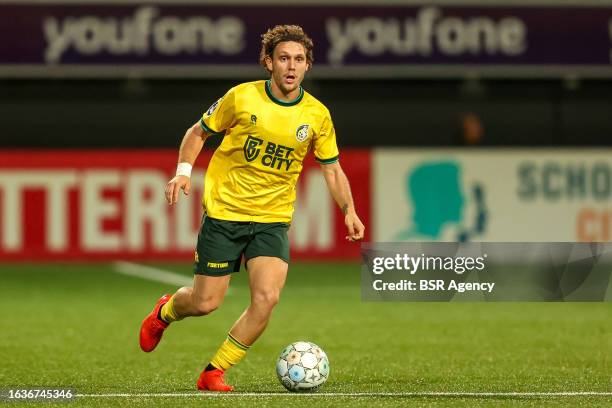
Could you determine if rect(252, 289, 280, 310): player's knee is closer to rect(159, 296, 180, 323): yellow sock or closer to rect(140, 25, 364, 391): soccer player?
rect(140, 25, 364, 391): soccer player

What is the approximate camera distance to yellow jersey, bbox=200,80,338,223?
770 cm

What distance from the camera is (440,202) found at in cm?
1752

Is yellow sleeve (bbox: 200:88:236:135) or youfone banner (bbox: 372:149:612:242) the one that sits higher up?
yellow sleeve (bbox: 200:88:236:135)

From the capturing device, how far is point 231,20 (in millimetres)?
18516

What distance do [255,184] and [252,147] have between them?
210 millimetres

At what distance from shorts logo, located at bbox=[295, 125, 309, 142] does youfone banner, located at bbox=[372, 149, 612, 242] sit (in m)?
9.78

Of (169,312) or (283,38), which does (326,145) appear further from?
(169,312)

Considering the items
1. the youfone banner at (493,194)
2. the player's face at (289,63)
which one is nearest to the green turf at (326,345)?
the player's face at (289,63)

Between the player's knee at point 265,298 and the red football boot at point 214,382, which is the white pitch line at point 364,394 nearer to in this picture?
the red football boot at point 214,382

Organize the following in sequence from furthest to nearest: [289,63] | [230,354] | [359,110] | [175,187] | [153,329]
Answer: [359,110], [153,329], [230,354], [289,63], [175,187]

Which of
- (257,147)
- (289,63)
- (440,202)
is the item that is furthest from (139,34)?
(289,63)

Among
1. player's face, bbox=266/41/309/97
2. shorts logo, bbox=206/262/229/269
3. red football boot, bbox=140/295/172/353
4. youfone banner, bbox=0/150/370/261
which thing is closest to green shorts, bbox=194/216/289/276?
shorts logo, bbox=206/262/229/269

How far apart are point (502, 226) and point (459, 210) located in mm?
600

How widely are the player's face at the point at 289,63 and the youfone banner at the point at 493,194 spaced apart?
993cm
